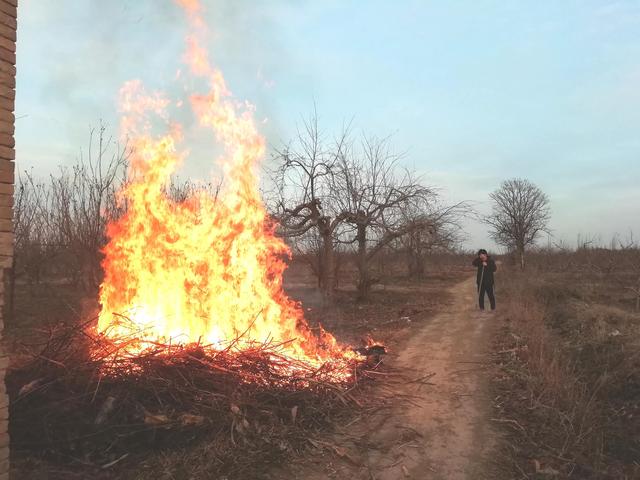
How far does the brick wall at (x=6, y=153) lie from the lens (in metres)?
3.65

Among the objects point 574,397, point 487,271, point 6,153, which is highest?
point 6,153

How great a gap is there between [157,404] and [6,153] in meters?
3.06

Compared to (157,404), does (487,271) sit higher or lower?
higher

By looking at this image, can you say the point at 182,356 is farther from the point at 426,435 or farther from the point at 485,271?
the point at 485,271

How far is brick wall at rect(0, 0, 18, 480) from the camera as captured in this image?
365cm

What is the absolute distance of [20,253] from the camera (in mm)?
17156

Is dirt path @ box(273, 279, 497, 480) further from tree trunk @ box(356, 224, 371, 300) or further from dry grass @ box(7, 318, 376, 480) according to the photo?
tree trunk @ box(356, 224, 371, 300)

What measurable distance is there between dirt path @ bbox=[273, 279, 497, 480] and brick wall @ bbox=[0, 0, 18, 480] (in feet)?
7.94

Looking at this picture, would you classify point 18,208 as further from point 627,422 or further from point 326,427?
point 627,422

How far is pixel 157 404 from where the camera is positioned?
5301 millimetres

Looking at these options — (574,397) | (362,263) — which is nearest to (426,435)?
(574,397)

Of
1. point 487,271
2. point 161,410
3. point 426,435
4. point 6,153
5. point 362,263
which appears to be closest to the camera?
point 6,153

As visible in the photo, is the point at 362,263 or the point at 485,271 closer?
the point at 485,271

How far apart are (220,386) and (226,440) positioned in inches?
34.2
